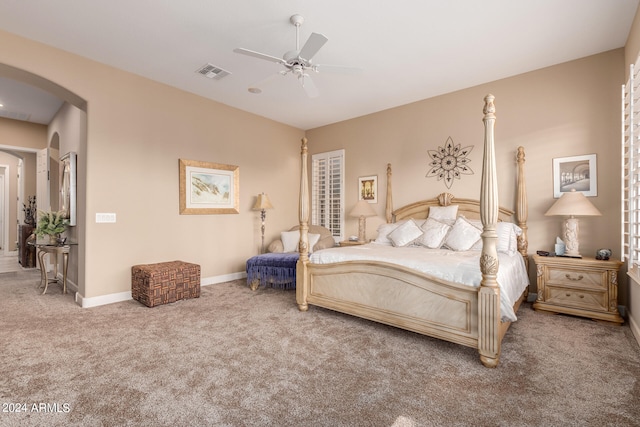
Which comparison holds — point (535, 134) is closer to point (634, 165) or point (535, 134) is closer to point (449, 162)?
point (449, 162)

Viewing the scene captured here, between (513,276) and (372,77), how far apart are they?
290 centimetres

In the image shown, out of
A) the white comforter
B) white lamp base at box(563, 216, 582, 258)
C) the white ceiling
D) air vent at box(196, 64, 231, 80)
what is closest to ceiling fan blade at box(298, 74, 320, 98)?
the white ceiling

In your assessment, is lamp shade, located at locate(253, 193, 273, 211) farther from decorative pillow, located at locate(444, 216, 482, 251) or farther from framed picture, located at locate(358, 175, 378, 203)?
decorative pillow, located at locate(444, 216, 482, 251)

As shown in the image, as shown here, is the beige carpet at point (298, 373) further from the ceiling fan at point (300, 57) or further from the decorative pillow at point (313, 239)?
the ceiling fan at point (300, 57)

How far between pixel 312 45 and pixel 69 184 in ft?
13.3

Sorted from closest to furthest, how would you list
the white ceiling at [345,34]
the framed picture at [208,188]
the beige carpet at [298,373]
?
1. the beige carpet at [298,373]
2. the white ceiling at [345,34]
3. the framed picture at [208,188]

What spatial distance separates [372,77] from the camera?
161 inches

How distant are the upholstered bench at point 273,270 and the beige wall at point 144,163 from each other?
0.85 metres

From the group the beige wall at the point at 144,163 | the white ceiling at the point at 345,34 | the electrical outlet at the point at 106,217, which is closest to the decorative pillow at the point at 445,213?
the white ceiling at the point at 345,34

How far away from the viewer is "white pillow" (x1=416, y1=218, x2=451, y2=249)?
12.8ft

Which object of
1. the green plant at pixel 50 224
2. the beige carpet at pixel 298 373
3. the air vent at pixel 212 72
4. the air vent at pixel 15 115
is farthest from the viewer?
the air vent at pixel 15 115

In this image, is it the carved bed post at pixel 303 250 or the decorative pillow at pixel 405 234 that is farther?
the decorative pillow at pixel 405 234

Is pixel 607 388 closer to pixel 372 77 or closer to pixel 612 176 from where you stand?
pixel 612 176

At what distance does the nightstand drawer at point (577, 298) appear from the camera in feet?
10.4
